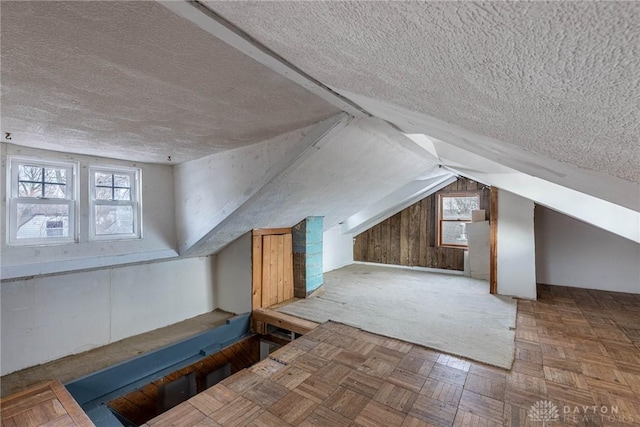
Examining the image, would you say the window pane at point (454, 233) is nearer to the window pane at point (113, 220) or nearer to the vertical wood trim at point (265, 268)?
the vertical wood trim at point (265, 268)

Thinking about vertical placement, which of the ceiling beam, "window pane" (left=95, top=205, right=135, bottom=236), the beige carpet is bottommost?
the beige carpet

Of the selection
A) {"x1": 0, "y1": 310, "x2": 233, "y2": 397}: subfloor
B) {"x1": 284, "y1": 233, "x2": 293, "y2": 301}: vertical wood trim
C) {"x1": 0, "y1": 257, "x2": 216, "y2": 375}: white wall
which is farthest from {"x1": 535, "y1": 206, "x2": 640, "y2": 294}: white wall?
{"x1": 0, "y1": 257, "x2": 216, "y2": 375}: white wall

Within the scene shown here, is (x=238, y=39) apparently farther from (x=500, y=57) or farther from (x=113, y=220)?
(x=113, y=220)

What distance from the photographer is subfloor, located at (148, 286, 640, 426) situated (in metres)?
1.80

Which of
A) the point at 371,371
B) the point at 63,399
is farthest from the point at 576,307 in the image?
the point at 63,399

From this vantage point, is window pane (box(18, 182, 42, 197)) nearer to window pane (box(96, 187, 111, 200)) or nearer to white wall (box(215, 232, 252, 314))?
window pane (box(96, 187, 111, 200))

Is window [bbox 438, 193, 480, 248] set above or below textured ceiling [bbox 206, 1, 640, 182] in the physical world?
below

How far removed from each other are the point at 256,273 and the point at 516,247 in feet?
11.7

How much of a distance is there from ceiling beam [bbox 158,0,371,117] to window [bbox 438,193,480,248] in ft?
16.3

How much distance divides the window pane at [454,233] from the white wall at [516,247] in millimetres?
1656

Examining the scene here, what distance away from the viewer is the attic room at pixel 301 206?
22.1 inches

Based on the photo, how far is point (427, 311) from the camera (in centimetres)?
355

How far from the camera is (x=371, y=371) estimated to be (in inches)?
90.1

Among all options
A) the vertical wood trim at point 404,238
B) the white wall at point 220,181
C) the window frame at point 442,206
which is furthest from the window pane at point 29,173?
the window frame at point 442,206
